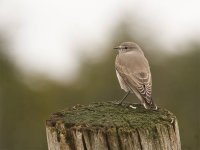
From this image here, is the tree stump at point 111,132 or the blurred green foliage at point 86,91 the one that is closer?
the tree stump at point 111,132

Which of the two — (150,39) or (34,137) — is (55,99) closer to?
(150,39)

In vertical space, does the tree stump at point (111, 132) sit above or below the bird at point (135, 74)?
below

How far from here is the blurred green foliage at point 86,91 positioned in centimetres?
3400

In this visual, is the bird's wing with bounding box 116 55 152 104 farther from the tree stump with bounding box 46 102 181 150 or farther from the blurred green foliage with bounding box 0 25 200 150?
the blurred green foliage with bounding box 0 25 200 150

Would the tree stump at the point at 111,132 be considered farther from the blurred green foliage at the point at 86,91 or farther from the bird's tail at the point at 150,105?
the blurred green foliage at the point at 86,91

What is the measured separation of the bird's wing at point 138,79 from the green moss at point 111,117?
9.17 ft

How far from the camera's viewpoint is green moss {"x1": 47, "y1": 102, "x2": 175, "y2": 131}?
10.5 m

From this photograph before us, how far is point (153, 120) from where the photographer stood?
10.9 meters

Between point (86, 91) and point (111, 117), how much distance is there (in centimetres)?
3124

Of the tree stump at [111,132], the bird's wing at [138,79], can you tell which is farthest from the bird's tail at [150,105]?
the tree stump at [111,132]

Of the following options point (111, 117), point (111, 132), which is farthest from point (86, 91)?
point (111, 132)

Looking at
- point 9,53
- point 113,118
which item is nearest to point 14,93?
point 9,53

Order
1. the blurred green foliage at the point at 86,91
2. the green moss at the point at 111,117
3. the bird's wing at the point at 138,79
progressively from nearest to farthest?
the green moss at the point at 111,117
the bird's wing at the point at 138,79
the blurred green foliage at the point at 86,91

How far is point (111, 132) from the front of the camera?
1020 cm
